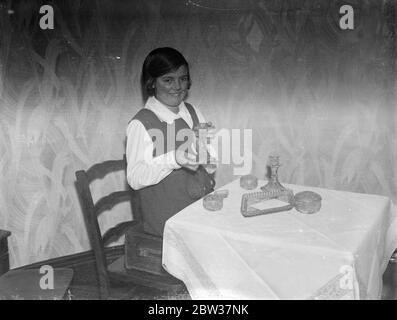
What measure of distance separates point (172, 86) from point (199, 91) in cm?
57

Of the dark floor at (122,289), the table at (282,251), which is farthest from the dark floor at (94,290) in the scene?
the table at (282,251)

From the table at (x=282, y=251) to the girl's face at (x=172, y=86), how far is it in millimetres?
478

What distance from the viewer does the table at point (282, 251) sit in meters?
0.80

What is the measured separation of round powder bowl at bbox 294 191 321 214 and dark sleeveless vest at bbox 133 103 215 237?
433 millimetres

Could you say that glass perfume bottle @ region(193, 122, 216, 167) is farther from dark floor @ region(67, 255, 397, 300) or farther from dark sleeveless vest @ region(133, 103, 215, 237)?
dark floor @ region(67, 255, 397, 300)

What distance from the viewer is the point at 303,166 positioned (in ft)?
6.65

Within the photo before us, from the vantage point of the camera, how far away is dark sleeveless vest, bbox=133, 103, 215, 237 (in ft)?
4.37

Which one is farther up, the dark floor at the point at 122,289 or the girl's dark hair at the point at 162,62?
the girl's dark hair at the point at 162,62

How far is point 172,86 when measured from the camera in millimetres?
1376

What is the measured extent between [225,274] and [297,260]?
0.17 m

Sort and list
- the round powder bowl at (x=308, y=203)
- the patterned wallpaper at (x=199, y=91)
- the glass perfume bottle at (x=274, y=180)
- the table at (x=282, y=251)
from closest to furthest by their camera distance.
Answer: the table at (x=282, y=251) → the round powder bowl at (x=308, y=203) → the glass perfume bottle at (x=274, y=180) → the patterned wallpaper at (x=199, y=91)

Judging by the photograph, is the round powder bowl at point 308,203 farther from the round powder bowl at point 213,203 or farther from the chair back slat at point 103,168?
the chair back slat at point 103,168

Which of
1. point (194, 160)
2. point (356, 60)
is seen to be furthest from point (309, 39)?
point (194, 160)
